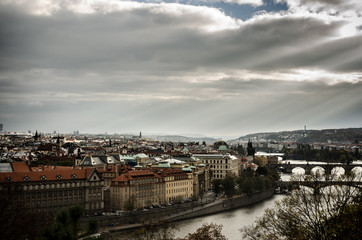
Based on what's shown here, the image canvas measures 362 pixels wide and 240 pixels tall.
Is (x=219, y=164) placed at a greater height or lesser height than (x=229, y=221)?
greater

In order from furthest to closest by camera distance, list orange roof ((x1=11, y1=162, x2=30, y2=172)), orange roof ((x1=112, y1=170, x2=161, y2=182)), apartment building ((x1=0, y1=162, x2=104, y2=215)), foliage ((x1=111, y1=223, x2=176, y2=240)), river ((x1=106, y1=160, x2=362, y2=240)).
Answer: orange roof ((x1=112, y1=170, x2=161, y2=182)) < orange roof ((x1=11, y1=162, x2=30, y2=172)) < apartment building ((x1=0, y1=162, x2=104, y2=215)) < river ((x1=106, y1=160, x2=362, y2=240)) < foliage ((x1=111, y1=223, x2=176, y2=240))

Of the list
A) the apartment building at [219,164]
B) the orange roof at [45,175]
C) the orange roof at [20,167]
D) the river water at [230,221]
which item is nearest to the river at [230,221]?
the river water at [230,221]

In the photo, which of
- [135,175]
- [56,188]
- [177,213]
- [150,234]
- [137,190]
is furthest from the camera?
[135,175]

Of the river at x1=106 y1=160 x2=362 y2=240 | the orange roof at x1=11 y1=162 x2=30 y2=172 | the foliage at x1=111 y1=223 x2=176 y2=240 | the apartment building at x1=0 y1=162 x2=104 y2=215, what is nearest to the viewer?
the foliage at x1=111 y1=223 x2=176 y2=240

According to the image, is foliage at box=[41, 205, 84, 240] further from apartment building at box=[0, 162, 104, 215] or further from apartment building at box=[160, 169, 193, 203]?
apartment building at box=[160, 169, 193, 203]

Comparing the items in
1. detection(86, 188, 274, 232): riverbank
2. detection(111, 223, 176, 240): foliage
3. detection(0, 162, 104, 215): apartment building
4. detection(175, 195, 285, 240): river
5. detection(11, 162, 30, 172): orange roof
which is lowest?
detection(175, 195, 285, 240): river

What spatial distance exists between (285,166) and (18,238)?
5874 inches

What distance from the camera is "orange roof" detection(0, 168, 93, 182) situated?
6197cm

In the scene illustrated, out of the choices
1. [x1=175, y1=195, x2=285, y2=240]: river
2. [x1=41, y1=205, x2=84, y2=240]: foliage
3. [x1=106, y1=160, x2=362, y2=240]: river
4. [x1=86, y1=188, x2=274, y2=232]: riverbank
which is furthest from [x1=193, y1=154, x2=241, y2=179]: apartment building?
[x1=41, y1=205, x2=84, y2=240]: foliage

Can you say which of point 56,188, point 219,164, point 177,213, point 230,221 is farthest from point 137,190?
point 219,164

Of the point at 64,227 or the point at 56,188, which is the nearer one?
the point at 64,227

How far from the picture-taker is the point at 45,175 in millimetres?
64875

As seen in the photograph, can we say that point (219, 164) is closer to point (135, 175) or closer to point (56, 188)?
point (135, 175)

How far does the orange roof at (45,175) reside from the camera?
2440 inches
